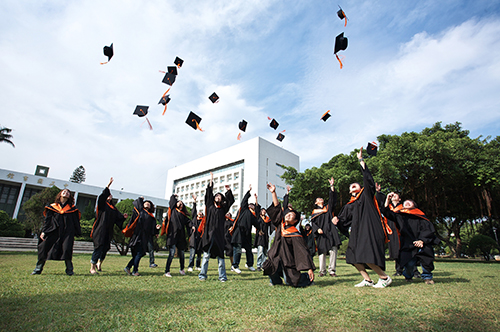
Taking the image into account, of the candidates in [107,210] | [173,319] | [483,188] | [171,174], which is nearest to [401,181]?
[483,188]

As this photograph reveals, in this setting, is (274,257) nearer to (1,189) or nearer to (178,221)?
(178,221)

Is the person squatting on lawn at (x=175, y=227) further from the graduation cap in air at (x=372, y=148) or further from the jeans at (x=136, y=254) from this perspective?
the graduation cap in air at (x=372, y=148)

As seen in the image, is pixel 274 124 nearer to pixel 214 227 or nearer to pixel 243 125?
pixel 243 125

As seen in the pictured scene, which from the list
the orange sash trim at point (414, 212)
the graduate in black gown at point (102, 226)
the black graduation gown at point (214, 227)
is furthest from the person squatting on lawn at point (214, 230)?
the orange sash trim at point (414, 212)

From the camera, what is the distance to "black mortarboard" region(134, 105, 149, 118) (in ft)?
34.0

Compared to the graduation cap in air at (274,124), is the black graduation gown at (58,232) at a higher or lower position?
lower

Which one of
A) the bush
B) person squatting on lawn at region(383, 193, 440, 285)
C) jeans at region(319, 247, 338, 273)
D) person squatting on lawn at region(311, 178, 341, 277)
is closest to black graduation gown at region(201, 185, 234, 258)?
person squatting on lawn at region(311, 178, 341, 277)

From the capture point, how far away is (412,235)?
5.68 m

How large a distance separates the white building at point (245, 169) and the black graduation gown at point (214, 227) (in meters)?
47.4

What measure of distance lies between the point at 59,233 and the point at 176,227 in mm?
2558

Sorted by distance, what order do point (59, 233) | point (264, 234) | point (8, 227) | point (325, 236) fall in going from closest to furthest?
1. point (59, 233)
2. point (325, 236)
3. point (264, 234)
4. point (8, 227)

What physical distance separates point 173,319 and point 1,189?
53.8 meters

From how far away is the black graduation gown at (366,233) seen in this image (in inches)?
175

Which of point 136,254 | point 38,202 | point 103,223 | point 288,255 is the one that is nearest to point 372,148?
point 288,255
